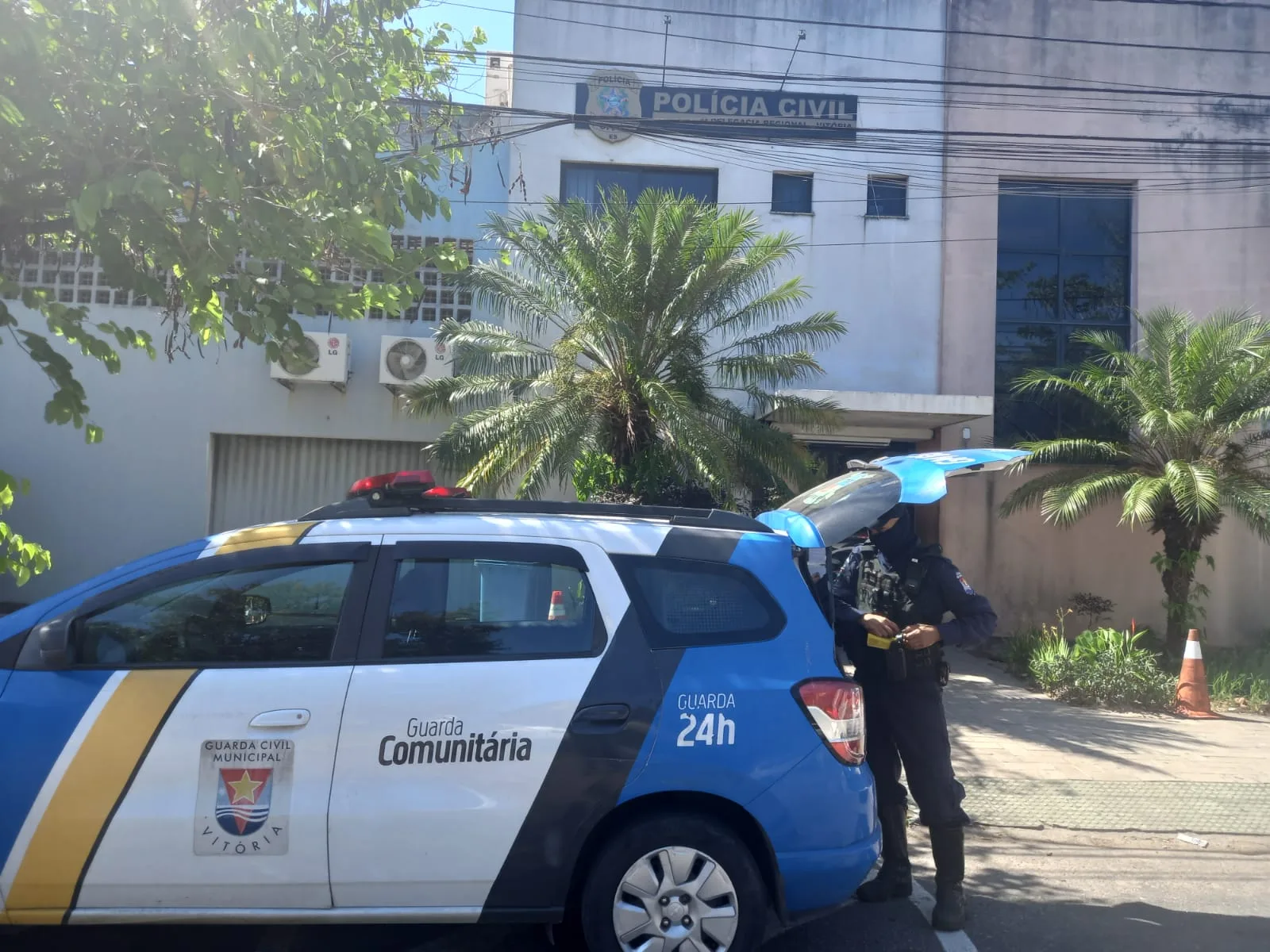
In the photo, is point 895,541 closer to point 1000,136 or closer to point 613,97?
point 613,97

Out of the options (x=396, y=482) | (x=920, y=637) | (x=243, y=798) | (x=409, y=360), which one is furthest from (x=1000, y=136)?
(x=243, y=798)

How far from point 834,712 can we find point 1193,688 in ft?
24.1

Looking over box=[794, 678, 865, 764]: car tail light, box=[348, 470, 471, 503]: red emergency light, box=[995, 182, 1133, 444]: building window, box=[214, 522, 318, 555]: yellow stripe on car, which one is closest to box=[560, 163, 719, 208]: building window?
box=[995, 182, 1133, 444]: building window

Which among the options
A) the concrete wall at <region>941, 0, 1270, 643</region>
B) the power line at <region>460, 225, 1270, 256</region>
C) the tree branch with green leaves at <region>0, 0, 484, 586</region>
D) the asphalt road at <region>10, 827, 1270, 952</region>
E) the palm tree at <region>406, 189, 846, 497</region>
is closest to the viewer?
the asphalt road at <region>10, 827, 1270, 952</region>

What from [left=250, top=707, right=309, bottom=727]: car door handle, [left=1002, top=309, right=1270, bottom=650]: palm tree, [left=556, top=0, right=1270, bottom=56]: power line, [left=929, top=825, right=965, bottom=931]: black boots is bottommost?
[left=929, top=825, right=965, bottom=931]: black boots

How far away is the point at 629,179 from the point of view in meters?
13.8

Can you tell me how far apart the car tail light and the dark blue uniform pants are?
2.81 ft

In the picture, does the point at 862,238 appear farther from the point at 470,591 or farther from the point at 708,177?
the point at 470,591

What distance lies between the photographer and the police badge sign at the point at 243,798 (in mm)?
3531

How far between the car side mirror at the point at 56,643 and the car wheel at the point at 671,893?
1.99 metres

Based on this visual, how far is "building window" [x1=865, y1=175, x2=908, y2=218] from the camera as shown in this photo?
545 inches

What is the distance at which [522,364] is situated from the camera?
435 inches

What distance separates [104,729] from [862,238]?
12.0 meters

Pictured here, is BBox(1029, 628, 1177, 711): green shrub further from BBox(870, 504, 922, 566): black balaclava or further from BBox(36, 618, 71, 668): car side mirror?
BBox(36, 618, 71, 668): car side mirror
